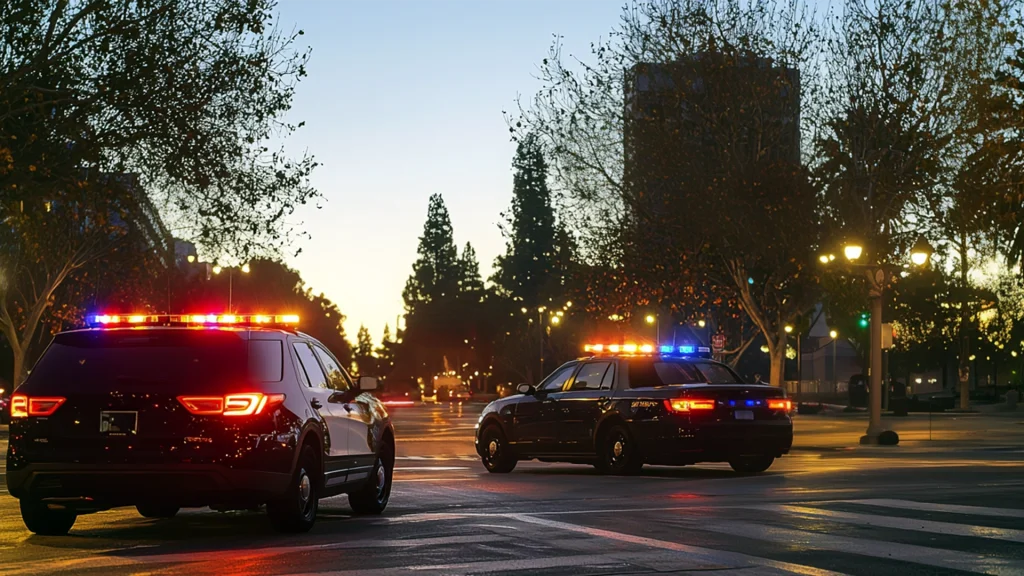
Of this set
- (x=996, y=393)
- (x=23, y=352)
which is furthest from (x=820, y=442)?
(x=996, y=393)

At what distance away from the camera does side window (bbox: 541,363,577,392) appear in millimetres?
22625

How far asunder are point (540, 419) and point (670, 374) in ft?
7.20

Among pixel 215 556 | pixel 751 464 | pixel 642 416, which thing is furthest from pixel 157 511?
pixel 751 464

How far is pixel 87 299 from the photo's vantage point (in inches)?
2564

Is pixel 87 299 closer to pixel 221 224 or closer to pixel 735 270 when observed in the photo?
pixel 735 270

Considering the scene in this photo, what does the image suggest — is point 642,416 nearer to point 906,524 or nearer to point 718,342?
point 906,524

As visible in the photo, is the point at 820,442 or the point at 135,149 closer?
the point at 135,149

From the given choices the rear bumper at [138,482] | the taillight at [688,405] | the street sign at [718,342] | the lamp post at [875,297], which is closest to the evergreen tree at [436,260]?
the street sign at [718,342]

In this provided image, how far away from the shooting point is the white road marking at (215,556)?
405 inches

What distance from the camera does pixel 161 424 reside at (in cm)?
1168

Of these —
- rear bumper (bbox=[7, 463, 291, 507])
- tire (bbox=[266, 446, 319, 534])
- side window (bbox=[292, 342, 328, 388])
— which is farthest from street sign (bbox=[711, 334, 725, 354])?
rear bumper (bbox=[7, 463, 291, 507])

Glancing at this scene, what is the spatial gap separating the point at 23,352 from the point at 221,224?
29.6m

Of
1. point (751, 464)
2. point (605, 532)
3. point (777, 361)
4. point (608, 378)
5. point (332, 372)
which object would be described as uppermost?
point (777, 361)

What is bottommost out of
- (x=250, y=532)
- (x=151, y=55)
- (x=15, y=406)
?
(x=250, y=532)
